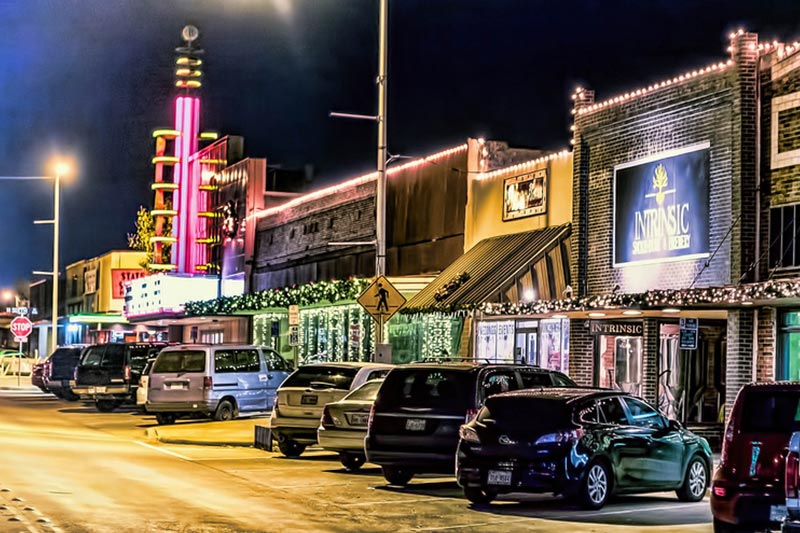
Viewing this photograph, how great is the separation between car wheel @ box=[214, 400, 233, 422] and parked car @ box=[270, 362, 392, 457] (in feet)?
26.8

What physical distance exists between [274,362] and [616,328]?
31.6ft

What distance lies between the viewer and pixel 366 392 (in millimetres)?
21609

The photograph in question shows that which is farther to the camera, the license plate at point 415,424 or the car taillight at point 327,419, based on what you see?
the car taillight at point 327,419

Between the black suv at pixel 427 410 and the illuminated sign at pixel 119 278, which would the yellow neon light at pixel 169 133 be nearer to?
the illuminated sign at pixel 119 278

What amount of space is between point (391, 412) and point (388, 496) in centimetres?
150

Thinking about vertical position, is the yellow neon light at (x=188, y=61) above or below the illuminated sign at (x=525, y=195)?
above

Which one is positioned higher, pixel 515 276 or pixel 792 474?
pixel 515 276

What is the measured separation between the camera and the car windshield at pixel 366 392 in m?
21.5

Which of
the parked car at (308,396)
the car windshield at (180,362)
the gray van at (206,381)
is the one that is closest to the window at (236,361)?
the gray van at (206,381)

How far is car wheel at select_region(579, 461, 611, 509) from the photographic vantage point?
648 inches

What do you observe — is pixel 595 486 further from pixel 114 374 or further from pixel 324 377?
pixel 114 374

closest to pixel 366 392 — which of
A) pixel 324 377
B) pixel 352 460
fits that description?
pixel 352 460

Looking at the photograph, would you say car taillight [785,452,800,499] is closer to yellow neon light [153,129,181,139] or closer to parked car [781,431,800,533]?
parked car [781,431,800,533]

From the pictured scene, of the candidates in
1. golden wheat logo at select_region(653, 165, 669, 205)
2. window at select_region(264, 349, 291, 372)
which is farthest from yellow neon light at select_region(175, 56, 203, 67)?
golden wheat logo at select_region(653, 165, 669, 205)
